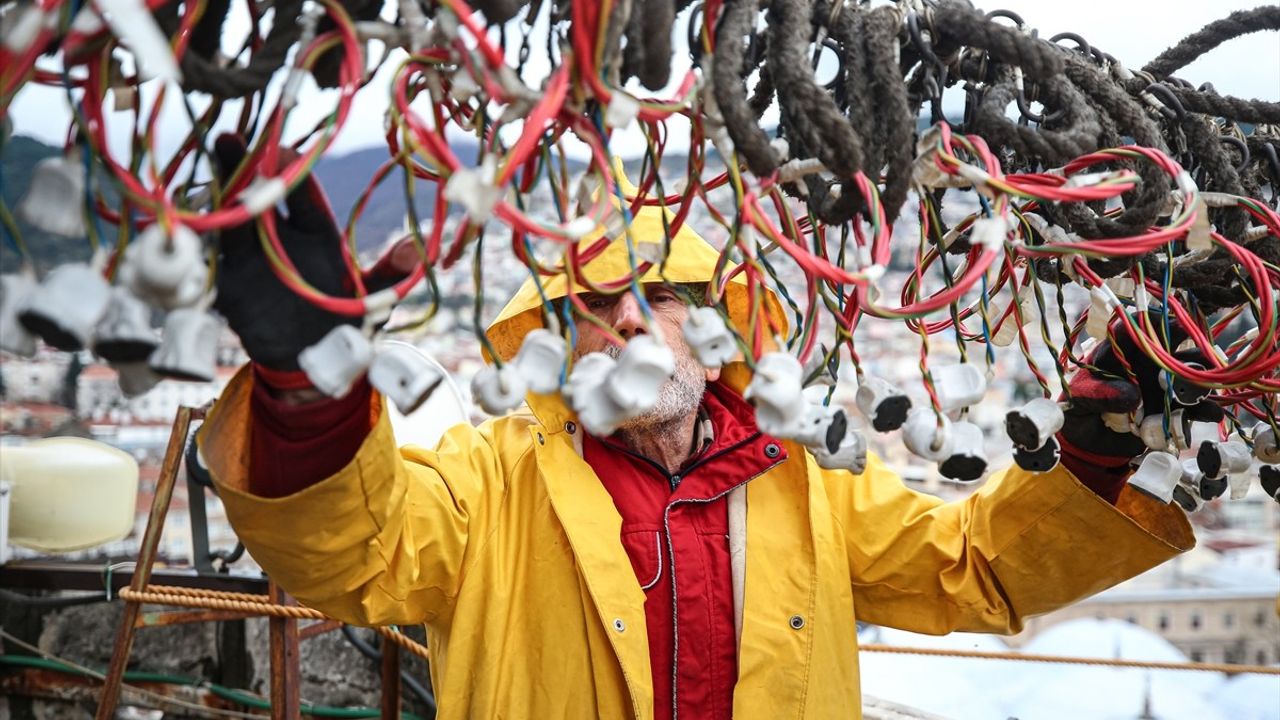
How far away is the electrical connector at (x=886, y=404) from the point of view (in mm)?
1076

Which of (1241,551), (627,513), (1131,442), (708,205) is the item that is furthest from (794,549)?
(1241,551)

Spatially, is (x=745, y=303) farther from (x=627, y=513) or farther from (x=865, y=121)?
(x=865, y=121)

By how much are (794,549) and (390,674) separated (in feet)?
3.79

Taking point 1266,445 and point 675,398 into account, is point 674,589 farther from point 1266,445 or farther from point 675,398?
point 1266,445

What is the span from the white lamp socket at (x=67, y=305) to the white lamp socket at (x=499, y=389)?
0.29 metres

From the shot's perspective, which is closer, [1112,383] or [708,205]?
[708,205]

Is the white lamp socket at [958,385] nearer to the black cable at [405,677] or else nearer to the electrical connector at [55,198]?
the electrical connector at [55,198]

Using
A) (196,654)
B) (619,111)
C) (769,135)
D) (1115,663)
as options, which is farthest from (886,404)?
Answer: (196,654)

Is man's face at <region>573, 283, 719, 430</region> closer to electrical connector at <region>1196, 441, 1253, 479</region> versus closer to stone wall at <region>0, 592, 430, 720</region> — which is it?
electrical connector at <region>1196, 441, 1253, 479</region>

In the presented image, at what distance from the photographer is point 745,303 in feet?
6.96

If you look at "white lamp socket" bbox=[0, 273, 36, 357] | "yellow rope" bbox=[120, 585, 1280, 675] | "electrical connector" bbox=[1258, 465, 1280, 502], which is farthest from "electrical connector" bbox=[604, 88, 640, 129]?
"yellow rope" bbox=[120, 585, 1280, 675]

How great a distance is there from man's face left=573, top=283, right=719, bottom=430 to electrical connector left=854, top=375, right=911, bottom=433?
2.20 feet

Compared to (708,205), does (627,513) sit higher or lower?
lower

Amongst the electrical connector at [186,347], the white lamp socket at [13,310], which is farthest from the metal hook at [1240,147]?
the white lamp socket at [13,310]
